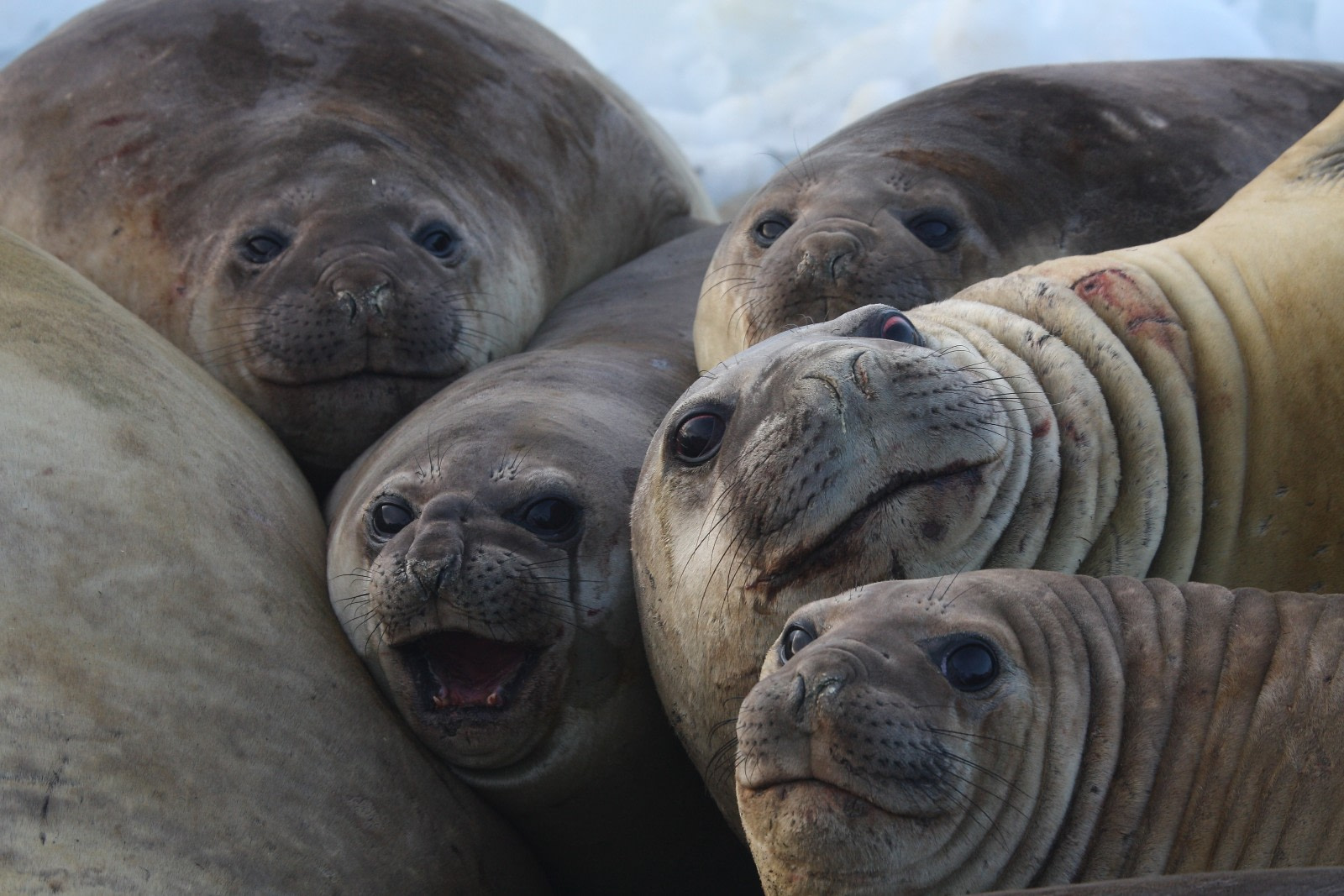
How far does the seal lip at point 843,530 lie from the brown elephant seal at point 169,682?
77 centimetres

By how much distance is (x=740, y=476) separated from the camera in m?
2.35

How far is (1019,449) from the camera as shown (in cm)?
239

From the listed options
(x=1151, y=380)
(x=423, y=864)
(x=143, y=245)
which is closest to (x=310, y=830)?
(x=423, y=864)

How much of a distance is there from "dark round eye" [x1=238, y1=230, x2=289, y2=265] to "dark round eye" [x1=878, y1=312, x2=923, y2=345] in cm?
179

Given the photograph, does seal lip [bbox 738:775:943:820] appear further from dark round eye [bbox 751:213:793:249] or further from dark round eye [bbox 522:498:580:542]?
dark round eye [bbox 751:213:793:249]

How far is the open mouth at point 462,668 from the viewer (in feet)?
8.84

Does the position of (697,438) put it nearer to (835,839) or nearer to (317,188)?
(835,839)

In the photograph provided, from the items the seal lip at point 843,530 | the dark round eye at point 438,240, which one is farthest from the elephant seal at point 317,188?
the seal lip at point 843,530

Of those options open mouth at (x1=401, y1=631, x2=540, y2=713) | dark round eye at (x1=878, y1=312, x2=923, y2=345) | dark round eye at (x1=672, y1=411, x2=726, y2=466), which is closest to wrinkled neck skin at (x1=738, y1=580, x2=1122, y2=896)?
dark round eye at (x1=672, y1=411, x2=726, y2=466)

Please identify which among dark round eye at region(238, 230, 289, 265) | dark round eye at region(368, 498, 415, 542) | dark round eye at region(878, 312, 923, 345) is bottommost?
dark round eye at region(368, 498, 415, 542)

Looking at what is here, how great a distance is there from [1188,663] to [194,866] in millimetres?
1340

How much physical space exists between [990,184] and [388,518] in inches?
67.5

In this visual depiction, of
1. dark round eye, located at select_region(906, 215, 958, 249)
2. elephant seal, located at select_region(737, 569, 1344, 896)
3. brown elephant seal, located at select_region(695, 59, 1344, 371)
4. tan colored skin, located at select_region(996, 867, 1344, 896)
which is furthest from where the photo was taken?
dark round eye, located at select_region(906, 215, 958, 249)

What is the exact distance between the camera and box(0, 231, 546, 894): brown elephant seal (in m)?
2.10
